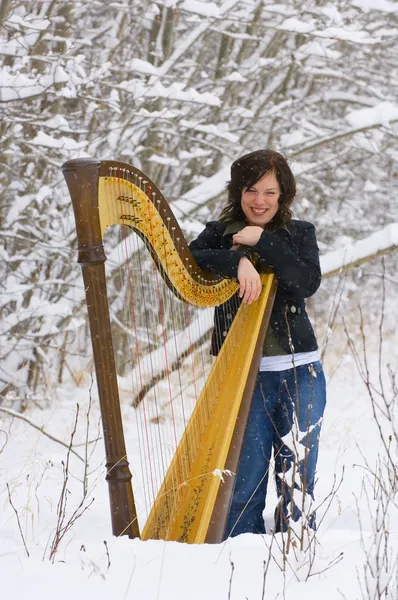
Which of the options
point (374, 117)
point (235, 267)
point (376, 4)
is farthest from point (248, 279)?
point (376, 4)

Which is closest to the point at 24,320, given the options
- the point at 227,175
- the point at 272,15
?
the point at 227,175

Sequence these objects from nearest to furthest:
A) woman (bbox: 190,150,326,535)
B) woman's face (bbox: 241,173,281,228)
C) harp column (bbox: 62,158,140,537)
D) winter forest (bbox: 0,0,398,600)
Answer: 1. harp column (bbox: 62,158,140,537)
2. winter forest (bbox: 0,0,398,600)
3. woman (bbox: 190,150,326,535)
4. woman's face (bbox: 241,173,281,228)

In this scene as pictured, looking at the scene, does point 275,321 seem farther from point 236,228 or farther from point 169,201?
point 169,201

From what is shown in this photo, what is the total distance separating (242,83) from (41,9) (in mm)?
1703

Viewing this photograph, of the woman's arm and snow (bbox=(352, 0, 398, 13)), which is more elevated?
snow (bbox=(352, 0, 398, 13))

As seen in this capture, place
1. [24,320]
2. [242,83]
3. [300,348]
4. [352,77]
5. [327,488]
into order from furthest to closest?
[352,77] < [242,83] < [24,320] < [327,488] < [300,348]

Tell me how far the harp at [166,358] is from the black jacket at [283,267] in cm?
7

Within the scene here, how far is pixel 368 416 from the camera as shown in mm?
6285

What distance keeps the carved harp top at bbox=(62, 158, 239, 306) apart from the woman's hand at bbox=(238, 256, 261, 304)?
13cm

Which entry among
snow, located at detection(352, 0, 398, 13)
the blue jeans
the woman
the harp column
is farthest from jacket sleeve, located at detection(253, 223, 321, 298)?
snow, located at detection(352, 0, 398, 13)

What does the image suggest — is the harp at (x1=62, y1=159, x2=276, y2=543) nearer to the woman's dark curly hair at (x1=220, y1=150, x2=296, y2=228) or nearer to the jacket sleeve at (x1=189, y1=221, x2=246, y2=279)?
the jacket sleeve at (x1=189, y1=221, x2=246, y2=279)

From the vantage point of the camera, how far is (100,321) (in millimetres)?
2182

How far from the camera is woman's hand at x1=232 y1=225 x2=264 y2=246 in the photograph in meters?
3.00

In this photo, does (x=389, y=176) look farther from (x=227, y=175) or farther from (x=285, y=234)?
(x=285, y=234)
